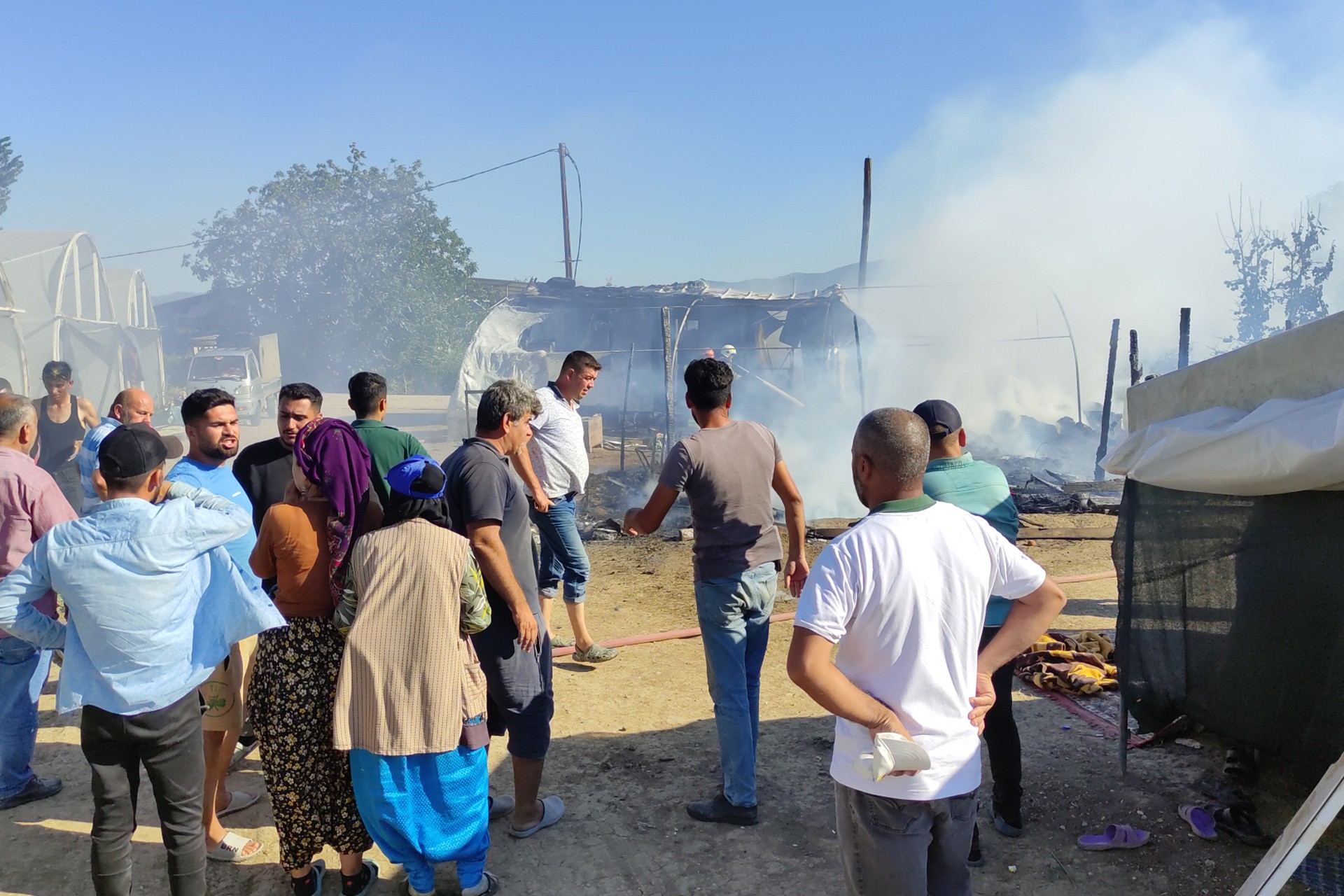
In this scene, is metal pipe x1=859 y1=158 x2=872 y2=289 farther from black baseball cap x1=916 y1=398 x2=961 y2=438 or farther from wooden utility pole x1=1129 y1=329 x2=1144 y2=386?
black baseball cap x1=916 y1=398 x2=961 y2=438

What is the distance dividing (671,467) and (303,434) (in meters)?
1.45

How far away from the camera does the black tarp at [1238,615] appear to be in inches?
116

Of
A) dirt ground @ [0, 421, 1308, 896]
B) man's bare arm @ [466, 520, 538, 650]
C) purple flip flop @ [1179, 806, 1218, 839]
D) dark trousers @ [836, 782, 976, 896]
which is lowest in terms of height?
dirt ground @ [0, 421, 1308, 896]

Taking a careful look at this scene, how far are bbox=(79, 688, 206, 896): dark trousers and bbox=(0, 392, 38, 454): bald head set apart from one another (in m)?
1.72

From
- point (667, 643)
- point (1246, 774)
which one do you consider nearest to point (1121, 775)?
point (1246, 774)

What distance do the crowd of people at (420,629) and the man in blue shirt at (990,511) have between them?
0.4 inches

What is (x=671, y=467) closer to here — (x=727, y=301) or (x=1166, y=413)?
(x=1166, y=413)

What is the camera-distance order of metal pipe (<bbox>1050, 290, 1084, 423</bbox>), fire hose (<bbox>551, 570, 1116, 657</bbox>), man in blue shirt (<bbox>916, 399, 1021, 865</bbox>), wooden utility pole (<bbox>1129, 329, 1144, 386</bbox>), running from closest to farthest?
1. man in blue shirt (<bbox>916, 399, 1021, 865</bbox>)
2. fire hose (<bbox>551, 570, 1116, 657</bbox>)
3. wooden utility pole (<bbox>1129, 329, 1144, 386</bbox>)
4. metal pipe (<bbox>1050, 290, 1084, 423</bbox>)

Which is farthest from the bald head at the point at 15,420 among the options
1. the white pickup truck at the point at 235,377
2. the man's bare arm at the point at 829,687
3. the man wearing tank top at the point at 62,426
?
the white pickup truck at the point at 235,377

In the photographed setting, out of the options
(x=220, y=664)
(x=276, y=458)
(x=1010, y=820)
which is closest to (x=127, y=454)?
(x=220, y=664)

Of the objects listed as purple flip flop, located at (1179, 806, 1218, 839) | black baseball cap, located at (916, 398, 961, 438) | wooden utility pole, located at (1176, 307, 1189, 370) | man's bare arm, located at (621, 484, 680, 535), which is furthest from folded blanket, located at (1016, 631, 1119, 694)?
wooden utility pole, located at (1176, 307, 1189, 370)

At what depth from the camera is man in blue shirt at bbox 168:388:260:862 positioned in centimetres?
346

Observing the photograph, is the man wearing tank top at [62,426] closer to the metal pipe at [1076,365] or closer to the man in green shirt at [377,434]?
the man in green shirt at [377,434]

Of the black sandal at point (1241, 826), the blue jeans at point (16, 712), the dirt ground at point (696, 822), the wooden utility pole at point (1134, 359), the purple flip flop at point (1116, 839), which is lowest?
the dirt ground at point (696, 822)
